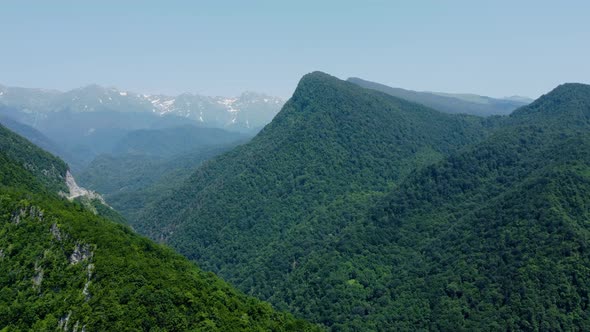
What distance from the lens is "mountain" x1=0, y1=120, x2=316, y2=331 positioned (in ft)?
176

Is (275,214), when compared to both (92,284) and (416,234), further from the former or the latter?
(92,284)

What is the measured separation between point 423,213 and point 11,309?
4419 inches

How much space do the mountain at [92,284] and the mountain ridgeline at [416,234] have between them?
4505cm

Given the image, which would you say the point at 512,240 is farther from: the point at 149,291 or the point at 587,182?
the point at 149,291

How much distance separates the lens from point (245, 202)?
184 metres

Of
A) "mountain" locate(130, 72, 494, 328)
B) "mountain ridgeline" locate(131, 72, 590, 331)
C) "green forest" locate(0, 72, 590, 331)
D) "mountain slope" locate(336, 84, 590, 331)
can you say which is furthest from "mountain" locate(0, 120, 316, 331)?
"mountain" locate(130, 72, 494, 328)

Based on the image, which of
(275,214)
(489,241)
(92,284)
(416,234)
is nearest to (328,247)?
(416,234)

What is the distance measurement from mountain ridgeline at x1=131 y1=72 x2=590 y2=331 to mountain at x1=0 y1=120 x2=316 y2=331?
4505cm

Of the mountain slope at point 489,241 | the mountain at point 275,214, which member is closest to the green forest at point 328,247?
the mountain slope at point 489,241

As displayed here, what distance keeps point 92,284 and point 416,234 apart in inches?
3871

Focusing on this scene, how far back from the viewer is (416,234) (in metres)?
137

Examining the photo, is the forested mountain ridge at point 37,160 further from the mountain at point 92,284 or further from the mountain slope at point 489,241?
the mountain slope at point 489,241

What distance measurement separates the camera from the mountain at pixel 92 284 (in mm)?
53781

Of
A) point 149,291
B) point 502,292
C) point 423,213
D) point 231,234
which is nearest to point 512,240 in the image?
point 502,292
